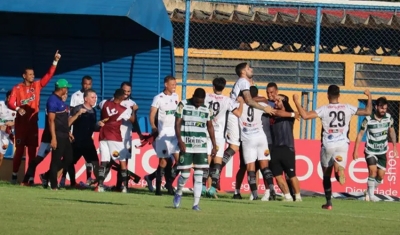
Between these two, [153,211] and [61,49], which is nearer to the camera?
[153,211]

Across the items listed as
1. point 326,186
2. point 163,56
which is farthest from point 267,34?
point 326,186

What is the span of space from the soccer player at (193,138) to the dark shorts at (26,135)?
633cm

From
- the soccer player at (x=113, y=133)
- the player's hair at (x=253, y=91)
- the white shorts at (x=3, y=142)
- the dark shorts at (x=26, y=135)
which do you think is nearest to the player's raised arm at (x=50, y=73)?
the dark shorts at (x=26, y=135)

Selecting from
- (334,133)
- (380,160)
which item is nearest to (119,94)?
(334,133)

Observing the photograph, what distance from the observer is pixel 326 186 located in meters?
17.8

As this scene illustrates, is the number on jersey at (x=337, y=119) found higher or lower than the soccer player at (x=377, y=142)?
higher

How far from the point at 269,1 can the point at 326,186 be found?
23.8 ft

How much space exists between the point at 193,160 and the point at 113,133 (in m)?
5.58

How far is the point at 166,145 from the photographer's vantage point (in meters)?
20.9

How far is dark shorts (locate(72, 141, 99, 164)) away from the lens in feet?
71.9

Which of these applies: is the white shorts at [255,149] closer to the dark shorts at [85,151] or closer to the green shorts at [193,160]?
the dark shorts at [85,151]

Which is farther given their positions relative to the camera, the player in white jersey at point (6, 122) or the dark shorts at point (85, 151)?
the player in white jersey at point (6, 122)

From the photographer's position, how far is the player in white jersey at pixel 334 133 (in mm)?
17906

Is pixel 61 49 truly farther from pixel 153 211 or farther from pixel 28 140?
pixel 153 211
